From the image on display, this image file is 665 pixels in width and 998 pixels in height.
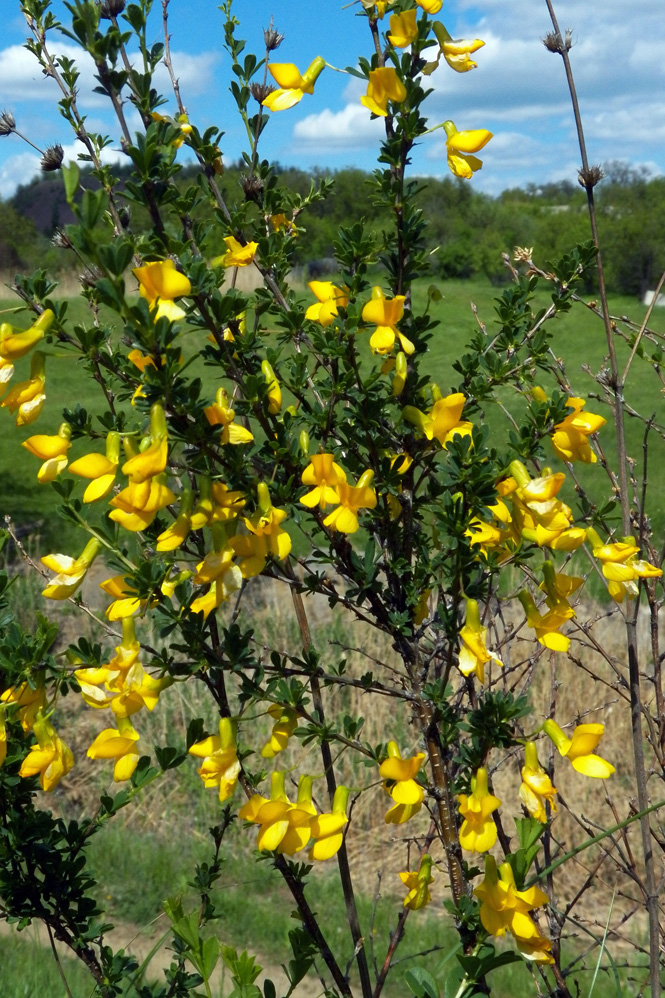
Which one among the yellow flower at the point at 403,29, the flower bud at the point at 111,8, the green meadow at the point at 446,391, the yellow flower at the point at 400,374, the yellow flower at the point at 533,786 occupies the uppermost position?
the flower bud at the point at 111,8

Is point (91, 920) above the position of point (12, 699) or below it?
below

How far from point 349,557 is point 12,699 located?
472 mm

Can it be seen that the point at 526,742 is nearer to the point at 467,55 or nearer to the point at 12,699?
the point at 12,699

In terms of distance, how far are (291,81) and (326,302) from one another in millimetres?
272

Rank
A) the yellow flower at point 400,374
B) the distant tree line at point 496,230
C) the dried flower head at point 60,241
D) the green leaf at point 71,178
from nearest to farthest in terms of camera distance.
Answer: the green leaf at point 71,178 → the yellow flower at point 400,374 → the dried flower head at point 60,241 → the distant tree line at point 496,230

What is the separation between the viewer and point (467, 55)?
1.10m

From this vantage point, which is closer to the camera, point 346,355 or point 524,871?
point 524,871

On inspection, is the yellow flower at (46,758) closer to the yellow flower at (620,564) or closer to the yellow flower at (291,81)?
the yellow flower at (620,564)

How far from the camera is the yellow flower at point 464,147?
3.60ft

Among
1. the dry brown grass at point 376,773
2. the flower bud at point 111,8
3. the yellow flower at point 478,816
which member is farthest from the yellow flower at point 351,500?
the dry brown grass at point 376,773

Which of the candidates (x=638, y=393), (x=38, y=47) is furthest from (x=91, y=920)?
(x=638, y=393)

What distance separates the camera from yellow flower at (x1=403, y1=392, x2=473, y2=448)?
40.5 inches

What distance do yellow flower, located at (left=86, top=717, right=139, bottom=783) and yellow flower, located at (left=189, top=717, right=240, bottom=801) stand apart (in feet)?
0.25

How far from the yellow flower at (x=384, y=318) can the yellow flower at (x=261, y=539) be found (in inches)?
8.8
